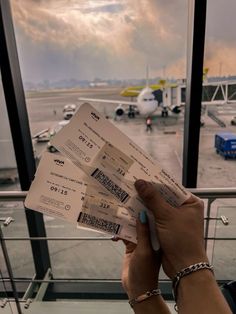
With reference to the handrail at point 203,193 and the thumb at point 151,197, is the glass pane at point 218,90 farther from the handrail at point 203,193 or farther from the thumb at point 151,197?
the thumb at point 151,197

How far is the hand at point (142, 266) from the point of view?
51cm

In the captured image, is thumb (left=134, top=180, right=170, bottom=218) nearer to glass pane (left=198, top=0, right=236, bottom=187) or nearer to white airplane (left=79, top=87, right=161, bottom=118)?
glass pane (left=198, top=0, right=236, bottom=187)

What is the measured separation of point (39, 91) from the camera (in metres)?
1.57

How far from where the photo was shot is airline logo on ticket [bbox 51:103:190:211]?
1.64 ft

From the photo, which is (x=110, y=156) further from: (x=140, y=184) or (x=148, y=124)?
(x=148, y=124)

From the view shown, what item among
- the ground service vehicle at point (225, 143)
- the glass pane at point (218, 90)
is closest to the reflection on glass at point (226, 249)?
the glass pane at point (218, 90)

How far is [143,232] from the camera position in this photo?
51 cm

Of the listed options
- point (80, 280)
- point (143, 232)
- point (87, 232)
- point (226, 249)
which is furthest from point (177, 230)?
point (226, 249)

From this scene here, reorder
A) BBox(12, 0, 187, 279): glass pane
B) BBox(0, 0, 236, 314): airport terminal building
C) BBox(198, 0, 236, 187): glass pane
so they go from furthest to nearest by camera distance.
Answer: BBox(12, 0, 187, 279): glass pane, BBox(198, 0, 236, 187): glass pane, BBox(0, 0, 236, 314): airport terminal building

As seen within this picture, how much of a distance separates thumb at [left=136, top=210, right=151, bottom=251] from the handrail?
1.11ft

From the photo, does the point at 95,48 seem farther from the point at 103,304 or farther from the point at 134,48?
the point at 103,304

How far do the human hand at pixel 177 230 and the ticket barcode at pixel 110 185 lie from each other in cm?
4

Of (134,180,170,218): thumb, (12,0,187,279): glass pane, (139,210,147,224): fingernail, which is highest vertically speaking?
(12,0,187,279): glass pane

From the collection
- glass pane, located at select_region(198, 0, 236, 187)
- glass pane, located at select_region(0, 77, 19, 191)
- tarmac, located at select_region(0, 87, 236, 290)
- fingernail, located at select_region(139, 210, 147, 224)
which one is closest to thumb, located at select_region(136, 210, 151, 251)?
fingernail, located at select_region(139, 210, 147, 224)
